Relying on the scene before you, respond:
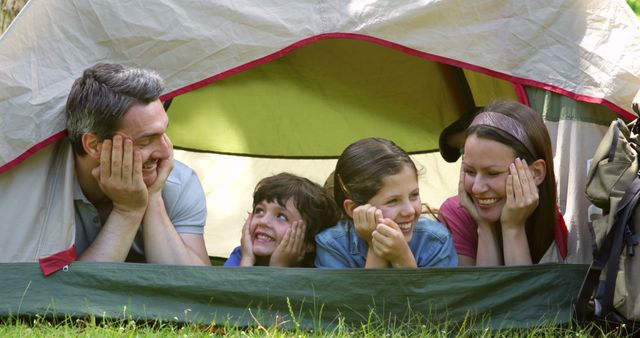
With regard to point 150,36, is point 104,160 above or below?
below

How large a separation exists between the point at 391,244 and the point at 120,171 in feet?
2.84

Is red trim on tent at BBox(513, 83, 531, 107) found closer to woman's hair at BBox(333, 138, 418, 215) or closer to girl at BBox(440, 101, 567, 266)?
girl at BBox(440, 101, 567, 266)

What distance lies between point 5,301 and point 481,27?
1797mm

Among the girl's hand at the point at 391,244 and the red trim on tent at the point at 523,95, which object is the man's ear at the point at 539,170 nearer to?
the red trim on tent at the point at 523,95

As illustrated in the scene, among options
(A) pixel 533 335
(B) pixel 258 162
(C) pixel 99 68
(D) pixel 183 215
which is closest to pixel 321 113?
(B) pixel 258 162

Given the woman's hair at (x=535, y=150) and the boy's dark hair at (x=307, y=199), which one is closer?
the woman's hair at (x=535, y=150)

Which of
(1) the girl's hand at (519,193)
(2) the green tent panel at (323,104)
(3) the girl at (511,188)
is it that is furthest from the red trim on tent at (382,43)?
(2) the green tent panel at (323,104)

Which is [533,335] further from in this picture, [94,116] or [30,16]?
[30,16]

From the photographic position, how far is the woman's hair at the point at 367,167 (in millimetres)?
3195

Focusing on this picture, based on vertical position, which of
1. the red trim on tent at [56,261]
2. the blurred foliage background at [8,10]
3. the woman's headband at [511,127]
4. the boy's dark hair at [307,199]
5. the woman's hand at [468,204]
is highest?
the blurred foliage background at [8,10]

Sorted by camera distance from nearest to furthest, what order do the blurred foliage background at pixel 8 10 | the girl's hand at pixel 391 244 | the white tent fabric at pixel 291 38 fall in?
the girl's hand at pixel 391 244
the white tent fabric at pixel 291 38
the blurred foliage background at pixel 8 10

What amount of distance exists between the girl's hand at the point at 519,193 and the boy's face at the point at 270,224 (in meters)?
0.78

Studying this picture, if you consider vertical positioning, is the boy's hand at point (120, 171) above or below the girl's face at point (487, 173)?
below

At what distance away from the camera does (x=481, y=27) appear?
340 centimetres
